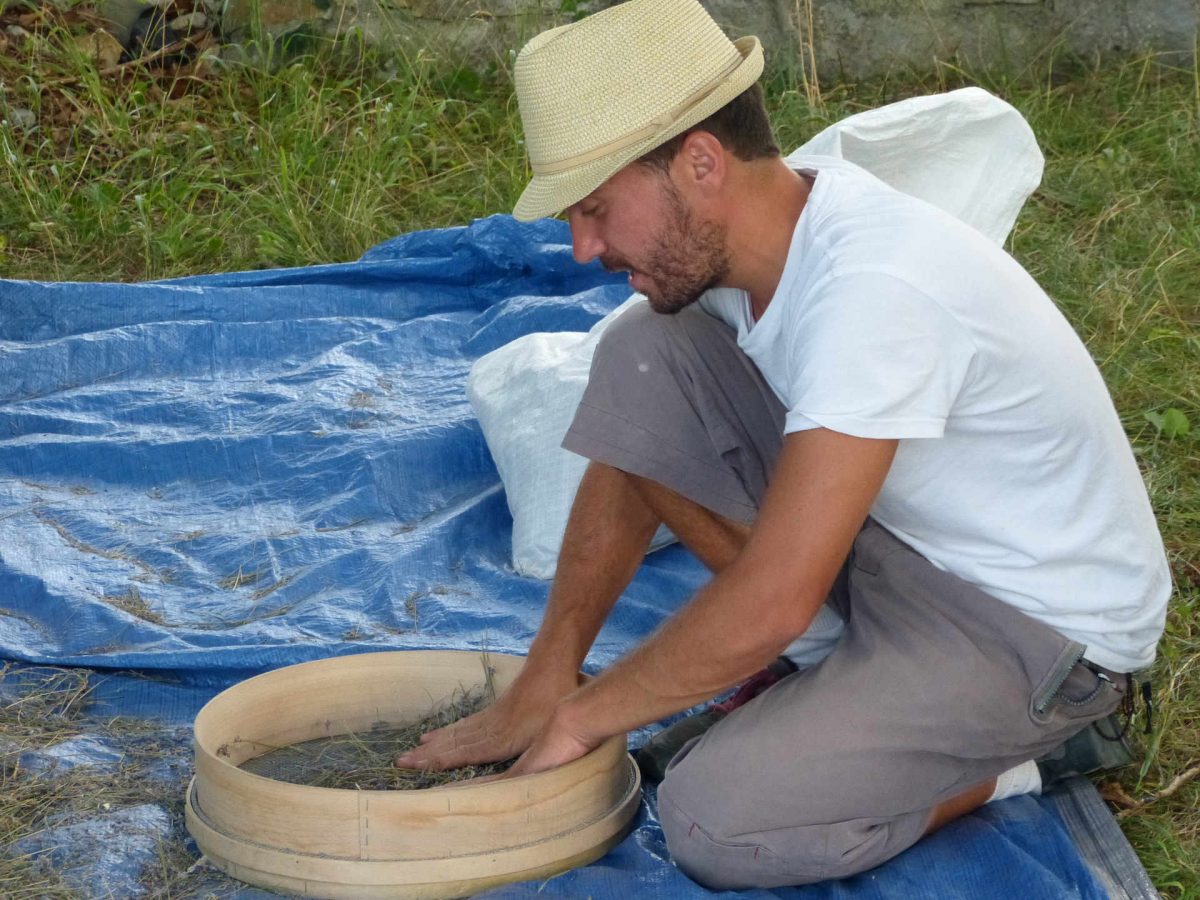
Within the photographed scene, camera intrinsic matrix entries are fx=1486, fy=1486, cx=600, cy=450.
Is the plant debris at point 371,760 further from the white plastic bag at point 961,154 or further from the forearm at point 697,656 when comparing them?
the white plastic bag at point 961,154

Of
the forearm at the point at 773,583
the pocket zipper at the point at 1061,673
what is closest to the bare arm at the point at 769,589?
the forearm at the point at 773,583

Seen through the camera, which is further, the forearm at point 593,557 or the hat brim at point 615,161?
the forearm at point 593,557

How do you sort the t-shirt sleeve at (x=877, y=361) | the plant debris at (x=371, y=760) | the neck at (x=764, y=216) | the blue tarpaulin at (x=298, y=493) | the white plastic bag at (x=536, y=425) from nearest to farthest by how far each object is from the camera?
1. the t-shirt sleeve at (x=877, y=361)
2. the neck at (x=764, y=216)
3. the plant debris at (x=371, y=760)
4. the blue tarpaulin at (x=298, y=493)
5. the white plastic bag at (x=536, y=425)

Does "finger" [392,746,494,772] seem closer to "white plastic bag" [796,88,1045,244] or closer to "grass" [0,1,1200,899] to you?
"white plastic bag" [796,88,1045,244]

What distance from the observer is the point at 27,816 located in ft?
6.36

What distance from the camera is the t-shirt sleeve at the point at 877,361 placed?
154 centimetres

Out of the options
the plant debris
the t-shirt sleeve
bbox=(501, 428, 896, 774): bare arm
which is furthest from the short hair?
the plant debris

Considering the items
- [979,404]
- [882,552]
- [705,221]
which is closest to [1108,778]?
[882,552]

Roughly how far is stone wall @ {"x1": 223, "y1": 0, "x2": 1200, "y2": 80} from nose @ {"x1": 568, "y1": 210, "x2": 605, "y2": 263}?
9.92 feet

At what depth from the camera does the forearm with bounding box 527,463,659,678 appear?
6.80ft

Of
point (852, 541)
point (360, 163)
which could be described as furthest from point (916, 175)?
point (360, 163)

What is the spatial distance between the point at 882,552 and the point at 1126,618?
302 millimetres

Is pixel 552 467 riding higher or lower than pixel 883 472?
lower

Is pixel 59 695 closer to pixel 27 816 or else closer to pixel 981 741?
pixel 27 816
